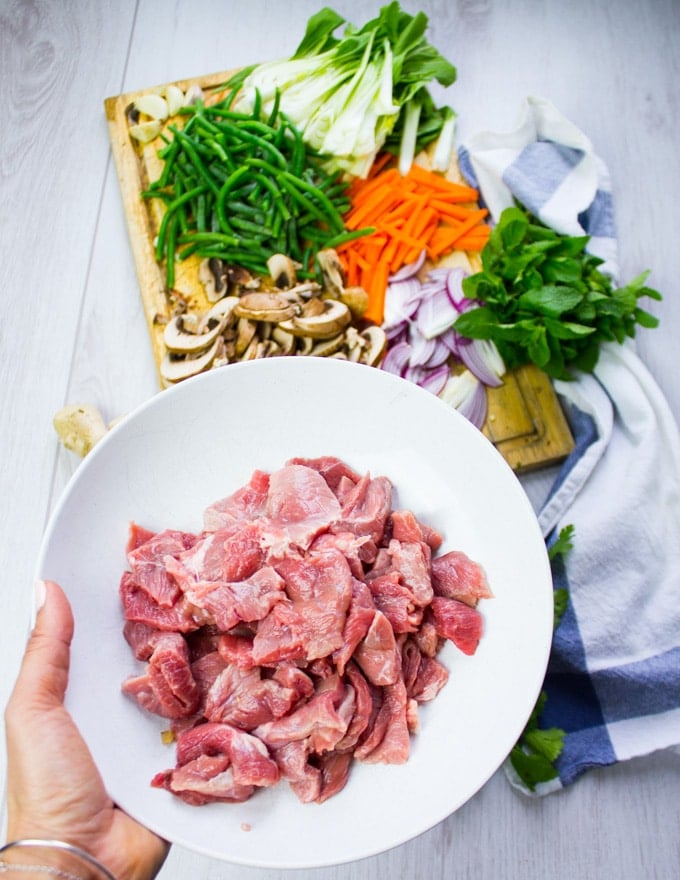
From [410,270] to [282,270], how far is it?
54 centimetres

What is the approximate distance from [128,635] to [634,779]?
2.00m

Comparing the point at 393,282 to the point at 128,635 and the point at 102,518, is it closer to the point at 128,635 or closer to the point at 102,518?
the point at 102,518

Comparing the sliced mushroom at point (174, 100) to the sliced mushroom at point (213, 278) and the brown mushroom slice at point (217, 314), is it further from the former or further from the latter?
the brown mushroom slice at point (217, 314)

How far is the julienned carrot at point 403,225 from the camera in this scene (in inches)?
130

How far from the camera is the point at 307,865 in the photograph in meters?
2.00

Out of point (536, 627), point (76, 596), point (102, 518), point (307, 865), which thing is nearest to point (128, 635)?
point (76, 596)

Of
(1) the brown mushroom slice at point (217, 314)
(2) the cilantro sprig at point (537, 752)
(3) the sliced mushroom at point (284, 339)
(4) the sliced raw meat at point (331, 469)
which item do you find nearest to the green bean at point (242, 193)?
(1) the brown mushroom slice at point (217, 314)

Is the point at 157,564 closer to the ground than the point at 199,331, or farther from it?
closer to the ground

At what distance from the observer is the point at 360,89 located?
11.0ft

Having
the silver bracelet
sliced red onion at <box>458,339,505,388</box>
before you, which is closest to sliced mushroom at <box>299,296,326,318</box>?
sliced red onion at <box>458,339,505,388</box>

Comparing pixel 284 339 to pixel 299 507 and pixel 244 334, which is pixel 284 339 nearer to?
pixel 244 334

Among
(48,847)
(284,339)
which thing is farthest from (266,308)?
(48,847)

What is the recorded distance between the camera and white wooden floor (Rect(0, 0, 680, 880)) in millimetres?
2916

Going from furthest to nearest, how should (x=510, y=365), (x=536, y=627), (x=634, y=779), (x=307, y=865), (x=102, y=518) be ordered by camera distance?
(x=510, y=365) → (x=634, y=779) → (x=102, y=518) → (x=536, y=627) → (x=307, y=865)
